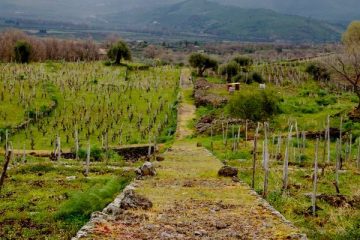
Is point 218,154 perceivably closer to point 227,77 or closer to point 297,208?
point 297,208

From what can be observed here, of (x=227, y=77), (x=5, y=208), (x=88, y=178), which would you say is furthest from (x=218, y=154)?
(x=227, y=77)

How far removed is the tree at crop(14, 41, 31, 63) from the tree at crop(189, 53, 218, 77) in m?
29.3

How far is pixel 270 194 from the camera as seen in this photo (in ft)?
73.9

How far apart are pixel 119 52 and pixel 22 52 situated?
17.3 m

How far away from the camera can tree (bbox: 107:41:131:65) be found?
329 feet

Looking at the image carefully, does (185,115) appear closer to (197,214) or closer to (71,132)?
(71,132)

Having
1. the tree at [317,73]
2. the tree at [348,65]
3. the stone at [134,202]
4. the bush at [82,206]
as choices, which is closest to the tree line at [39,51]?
the tree at [317,73]

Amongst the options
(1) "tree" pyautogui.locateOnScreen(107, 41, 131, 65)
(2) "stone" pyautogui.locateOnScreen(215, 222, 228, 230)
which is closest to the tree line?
(1) "tree" pyautogui.locateOnScreen(107, 41, 131, 65)

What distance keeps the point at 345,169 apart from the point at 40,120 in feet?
110

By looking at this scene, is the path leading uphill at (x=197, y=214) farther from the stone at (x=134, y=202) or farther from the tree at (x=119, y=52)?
the tree at (x=119, y=52)

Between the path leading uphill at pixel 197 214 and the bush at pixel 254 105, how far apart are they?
22513 mm

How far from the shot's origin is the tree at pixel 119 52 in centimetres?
10025

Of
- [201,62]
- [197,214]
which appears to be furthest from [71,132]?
[201,62]

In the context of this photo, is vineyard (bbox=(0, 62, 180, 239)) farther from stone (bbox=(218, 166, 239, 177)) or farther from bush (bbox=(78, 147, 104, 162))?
stone (bbox=(218, 166, 239, 177))
